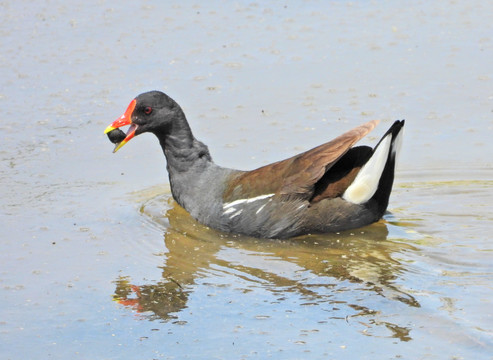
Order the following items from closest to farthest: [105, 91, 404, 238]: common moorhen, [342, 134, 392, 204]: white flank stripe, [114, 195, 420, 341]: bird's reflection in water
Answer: [114, 195, 420, 341]: bird's reflection in water
[342, 134, 392, 204]: white flank stripe
[105, 91, 404, 238]: common moorhen

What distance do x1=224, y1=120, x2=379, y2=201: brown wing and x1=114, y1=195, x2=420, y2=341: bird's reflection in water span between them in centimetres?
35

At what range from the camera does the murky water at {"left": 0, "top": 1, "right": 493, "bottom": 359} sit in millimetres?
4961

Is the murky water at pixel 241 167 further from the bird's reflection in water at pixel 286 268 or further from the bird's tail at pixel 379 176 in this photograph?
the bird's tail at pixel 379 176

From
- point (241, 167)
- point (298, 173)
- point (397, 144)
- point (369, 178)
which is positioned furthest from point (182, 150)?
point (397, 144)

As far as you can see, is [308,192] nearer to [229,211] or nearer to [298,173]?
[298,173]

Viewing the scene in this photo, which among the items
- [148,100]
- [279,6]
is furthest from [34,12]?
[148,100]

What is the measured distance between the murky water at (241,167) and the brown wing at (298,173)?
370mm

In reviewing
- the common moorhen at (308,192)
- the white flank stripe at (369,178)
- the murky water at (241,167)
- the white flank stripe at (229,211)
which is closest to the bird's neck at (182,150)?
the common moorhen at (308,192)

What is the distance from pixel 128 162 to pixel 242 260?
216 centimetres

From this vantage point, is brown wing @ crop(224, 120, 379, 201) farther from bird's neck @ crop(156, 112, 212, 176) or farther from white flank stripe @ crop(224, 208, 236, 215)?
bird's neck @ crop(156, 112, 212, 176)

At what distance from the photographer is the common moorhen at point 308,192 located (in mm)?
6547

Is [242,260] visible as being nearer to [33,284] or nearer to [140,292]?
[140,292]

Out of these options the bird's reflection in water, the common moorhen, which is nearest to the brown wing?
the common moorhen

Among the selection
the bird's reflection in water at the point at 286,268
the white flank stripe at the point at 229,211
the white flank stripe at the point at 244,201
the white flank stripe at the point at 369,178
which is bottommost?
the bird's reflection in water at the point at 286,268
